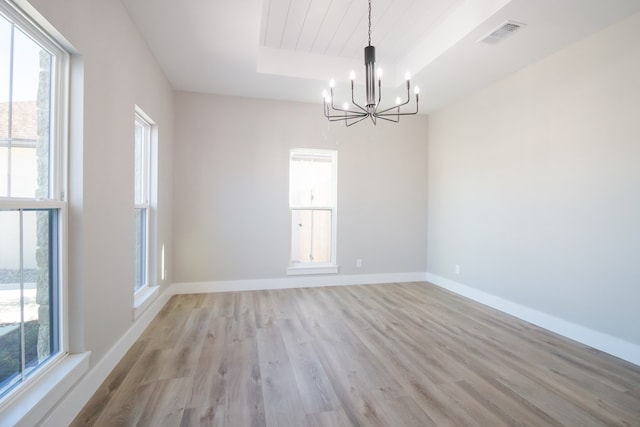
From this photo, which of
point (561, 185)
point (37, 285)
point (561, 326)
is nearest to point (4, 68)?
point (37, 285)

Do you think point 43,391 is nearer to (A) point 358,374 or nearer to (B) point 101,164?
(B) point 101,164

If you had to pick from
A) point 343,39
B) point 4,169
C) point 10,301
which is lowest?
point 10,301

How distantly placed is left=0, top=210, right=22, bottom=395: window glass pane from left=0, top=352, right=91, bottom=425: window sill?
71 mm

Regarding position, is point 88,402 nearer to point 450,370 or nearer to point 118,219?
point 118,219

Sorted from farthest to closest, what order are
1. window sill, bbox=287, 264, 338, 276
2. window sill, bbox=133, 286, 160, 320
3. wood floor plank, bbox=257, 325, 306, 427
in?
window sill, bbox=287, 264, 338, 276 → window sill, bbox=133, 286, 160, 320 → wood floor plank, bbox=257, 325, 306, 427

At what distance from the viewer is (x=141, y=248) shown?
3.18 meters

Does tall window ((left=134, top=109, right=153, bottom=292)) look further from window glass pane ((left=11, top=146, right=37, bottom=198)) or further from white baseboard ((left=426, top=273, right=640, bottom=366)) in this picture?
white baseboard ((left=426, top=273, right=640, bottom=366))

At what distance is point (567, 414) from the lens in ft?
5.84

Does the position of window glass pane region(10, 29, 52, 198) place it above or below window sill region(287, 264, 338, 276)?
above

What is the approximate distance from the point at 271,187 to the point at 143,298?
2.16 meters

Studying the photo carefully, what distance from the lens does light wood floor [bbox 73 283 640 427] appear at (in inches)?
68.7

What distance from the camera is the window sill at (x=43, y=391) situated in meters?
1.30

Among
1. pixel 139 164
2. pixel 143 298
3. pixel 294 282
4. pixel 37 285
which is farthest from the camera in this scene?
pixel 294 282

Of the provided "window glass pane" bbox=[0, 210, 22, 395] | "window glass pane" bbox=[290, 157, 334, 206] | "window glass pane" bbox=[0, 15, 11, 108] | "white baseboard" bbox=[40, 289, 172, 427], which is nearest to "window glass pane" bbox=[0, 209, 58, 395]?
"window glass pane" bbox=[0, 210, 22, 395]
